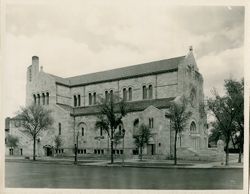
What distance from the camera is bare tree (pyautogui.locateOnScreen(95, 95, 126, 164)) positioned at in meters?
15.3

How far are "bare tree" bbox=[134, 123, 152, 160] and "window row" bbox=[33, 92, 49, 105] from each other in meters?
4.58

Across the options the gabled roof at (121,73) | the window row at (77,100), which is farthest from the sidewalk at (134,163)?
→ the gabled roof at (121,73)

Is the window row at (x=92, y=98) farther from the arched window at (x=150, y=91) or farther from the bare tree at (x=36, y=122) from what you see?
the arched window at (x=150, y=91)

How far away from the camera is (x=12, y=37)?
10.3 m

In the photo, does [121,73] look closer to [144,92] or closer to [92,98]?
[144,92]

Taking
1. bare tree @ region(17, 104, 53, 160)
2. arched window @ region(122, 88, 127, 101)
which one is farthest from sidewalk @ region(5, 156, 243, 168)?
arched window @ region(122, 88, 127, 101)

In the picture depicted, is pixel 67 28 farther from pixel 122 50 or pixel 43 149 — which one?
pixel 43 149

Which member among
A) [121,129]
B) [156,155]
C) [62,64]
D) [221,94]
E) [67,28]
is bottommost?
[156,155]

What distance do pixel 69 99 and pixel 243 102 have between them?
37.3 ft

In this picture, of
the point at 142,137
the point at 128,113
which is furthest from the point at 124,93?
the point at 142,137

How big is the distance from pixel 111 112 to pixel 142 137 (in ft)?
9.53

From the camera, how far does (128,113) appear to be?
17047 mm

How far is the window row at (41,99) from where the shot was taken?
16.7 metres

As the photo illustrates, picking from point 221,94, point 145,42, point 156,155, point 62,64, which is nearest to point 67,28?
point 62,64
